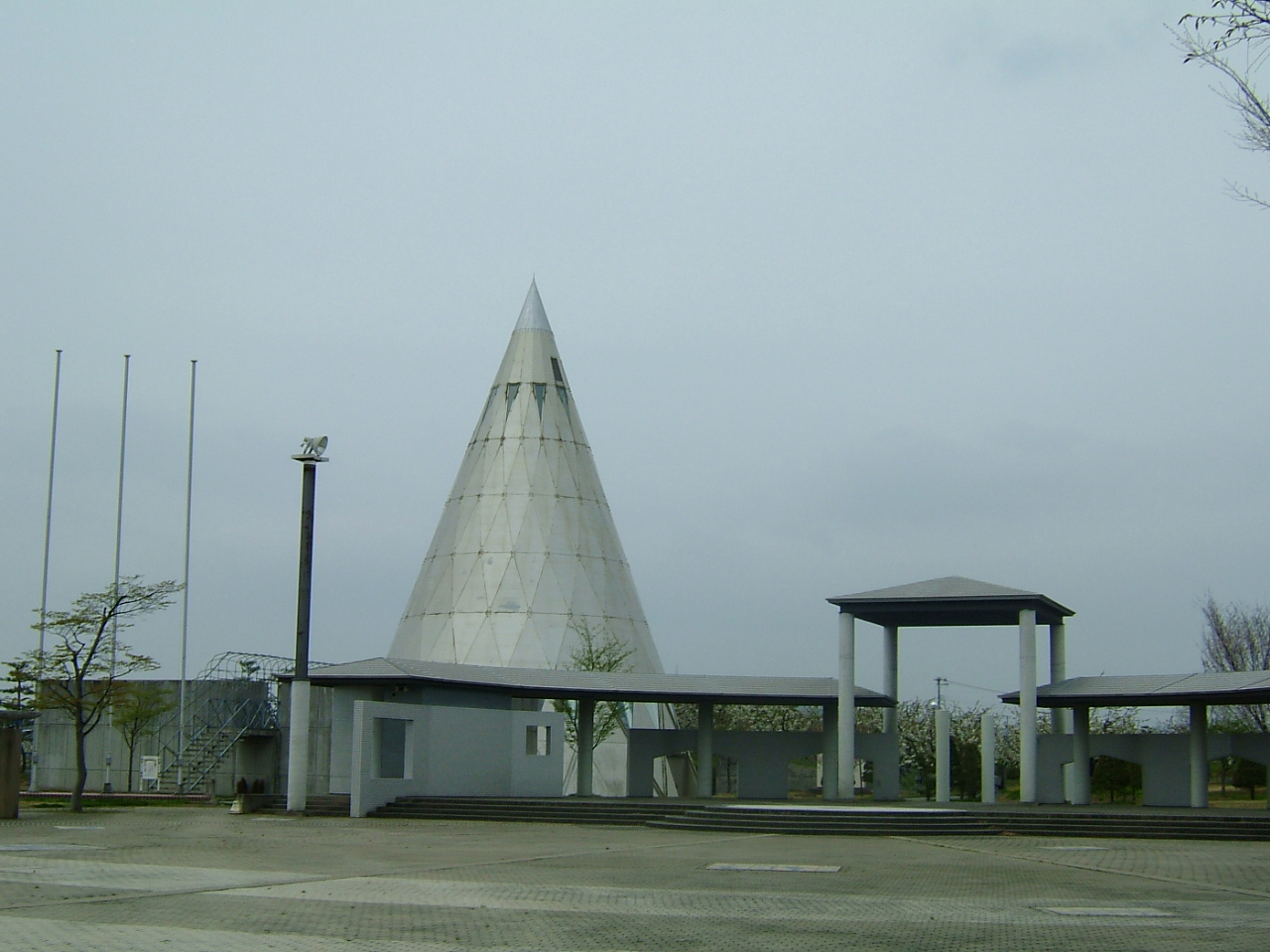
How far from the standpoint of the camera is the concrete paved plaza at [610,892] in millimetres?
10914

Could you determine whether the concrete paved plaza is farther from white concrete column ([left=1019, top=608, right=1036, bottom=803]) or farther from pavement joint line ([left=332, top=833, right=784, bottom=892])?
white concrete column ([left=1019, top=608, right=1036, bottom=803])

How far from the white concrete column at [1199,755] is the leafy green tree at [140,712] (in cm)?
2663

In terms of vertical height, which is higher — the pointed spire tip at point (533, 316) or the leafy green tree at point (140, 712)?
the pointed spire tip at point (533, 316)

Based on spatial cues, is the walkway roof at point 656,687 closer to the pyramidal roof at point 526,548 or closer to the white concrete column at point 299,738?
the white concrete column at point 299,738

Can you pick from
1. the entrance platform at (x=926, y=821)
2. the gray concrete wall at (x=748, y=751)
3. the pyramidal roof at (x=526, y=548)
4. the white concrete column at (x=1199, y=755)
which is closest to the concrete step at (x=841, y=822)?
the entrance platform at (x=926, y=821)

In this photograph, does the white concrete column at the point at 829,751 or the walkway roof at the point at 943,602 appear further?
the white concrete column at the point at 829,751

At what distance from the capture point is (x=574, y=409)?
54250 millimetres

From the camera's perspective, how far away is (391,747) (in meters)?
31.0

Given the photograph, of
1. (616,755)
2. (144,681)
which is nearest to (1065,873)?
(616,755)

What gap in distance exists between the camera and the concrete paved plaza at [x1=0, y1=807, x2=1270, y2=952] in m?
10.9

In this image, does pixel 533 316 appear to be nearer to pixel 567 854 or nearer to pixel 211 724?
pixel 211 724

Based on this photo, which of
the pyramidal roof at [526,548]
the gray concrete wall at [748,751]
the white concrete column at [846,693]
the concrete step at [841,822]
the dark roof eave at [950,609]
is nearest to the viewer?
the concrete step at [841,822]

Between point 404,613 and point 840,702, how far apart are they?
73.2 ft

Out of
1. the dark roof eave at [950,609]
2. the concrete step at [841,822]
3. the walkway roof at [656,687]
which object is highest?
the dark roof eave at [950,609]
